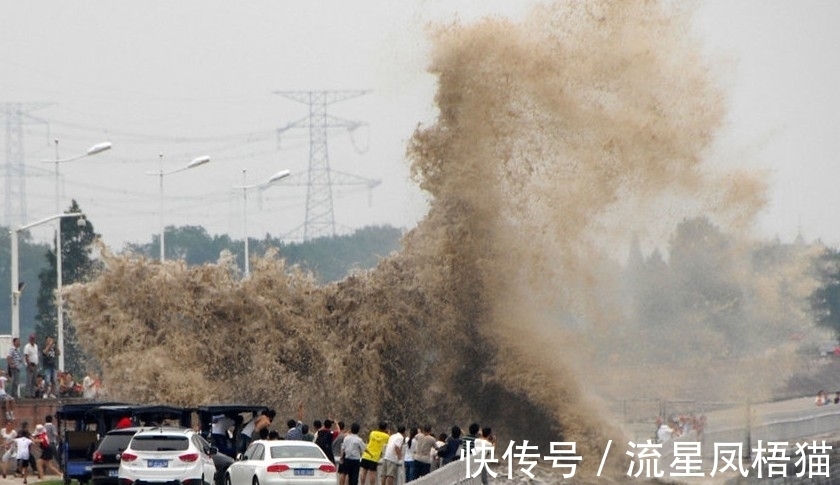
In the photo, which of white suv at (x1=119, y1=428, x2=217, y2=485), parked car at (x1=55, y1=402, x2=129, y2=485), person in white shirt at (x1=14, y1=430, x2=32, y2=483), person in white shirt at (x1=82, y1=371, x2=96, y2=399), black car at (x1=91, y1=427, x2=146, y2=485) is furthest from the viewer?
person in white shirt at (x1=82, y1=371, x2=96, y2=399)

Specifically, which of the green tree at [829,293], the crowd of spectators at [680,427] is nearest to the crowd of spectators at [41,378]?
the crowd of spectators at [680,427]

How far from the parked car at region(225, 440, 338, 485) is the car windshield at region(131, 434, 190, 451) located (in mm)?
1279

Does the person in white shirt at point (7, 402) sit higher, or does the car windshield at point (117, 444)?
the person in white shirt at point (7, 402)

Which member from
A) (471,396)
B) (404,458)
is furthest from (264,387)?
(404,458)

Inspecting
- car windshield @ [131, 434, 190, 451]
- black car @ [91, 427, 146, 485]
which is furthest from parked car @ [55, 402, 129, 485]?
car windshield @ [131, 434, 190, 451]

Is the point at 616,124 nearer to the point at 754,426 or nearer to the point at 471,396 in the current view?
the point at 471,396

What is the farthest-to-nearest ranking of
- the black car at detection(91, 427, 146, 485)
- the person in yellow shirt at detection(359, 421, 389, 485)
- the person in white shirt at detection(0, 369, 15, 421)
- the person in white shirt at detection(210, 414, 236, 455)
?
1. the person in white shirt at detection(0, 369, 15, 421)
2. the person in white shirt at detection(210, 414, 236, 455)
3. the black car at detection(91, 427, 146, 485)
4. the person in yellow shirt at detection(359, 421, 389, 485)

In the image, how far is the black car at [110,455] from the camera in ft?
125

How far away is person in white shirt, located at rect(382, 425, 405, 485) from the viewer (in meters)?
36.6

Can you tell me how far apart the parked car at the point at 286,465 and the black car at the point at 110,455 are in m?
3.65

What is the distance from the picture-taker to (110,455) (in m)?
38.2

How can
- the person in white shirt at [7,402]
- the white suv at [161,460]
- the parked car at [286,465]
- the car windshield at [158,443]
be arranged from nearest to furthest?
the parked car at [286,465], the white suv at [161,460], the car windshield at [158,443], the person in white shirt at [7,402]

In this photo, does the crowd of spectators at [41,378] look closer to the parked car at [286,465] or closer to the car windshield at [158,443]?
the car windshield at [158,443]

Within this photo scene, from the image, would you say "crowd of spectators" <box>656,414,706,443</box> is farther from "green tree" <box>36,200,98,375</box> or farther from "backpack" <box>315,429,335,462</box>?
"green tree" <box>36,200,98,375</box>
